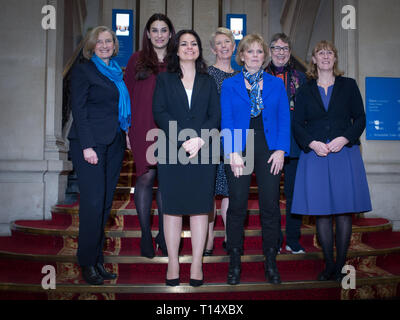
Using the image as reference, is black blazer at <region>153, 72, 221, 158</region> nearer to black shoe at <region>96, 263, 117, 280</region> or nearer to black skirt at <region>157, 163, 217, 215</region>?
black skirt at <region>157, 163, 217, 215</region>

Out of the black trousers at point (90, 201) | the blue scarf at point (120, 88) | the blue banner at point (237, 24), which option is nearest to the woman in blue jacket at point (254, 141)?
the blue scarf at point (120, 88)

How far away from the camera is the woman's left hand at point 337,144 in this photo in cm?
237

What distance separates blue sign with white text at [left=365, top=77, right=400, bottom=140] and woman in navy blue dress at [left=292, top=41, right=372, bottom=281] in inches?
75.4

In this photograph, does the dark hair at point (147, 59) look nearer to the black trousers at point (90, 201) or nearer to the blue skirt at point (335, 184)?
the black trousers at point (90, 201)

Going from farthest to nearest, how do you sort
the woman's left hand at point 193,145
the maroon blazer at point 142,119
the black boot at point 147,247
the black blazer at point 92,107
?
1. the black boot at point 147,247
2. the maroon blazer at point 142,119
3. the black blazer at point 92,107
4. the woman's left hand at point 193,145

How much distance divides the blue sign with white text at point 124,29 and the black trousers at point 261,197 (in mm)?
5906

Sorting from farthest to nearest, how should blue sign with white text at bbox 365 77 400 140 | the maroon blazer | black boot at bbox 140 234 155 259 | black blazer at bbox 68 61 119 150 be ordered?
blue sign with white text at bbox 365 77 400 140
black boot at bbox 140 234 155 259
the maroon blazer
black blazer at bbox 68 61 119 150

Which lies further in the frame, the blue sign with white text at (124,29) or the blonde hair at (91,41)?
the blue sign with white text at (124,29)

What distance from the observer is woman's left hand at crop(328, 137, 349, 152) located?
2373 millimetres

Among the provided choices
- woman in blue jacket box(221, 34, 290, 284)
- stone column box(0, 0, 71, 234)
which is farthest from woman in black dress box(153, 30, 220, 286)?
stone column box(0, 0, 71, 234)
